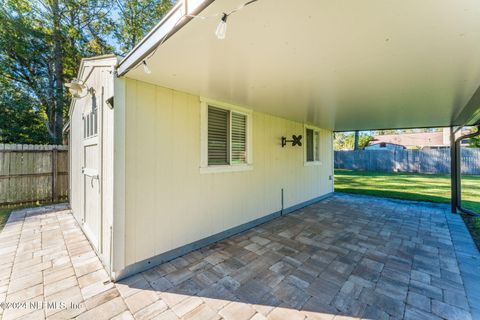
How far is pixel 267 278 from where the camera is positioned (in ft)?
8.00

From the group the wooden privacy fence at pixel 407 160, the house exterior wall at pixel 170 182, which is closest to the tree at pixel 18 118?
the house exterior wall at pixel 170 182

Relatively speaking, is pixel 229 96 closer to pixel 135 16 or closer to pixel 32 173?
pixel 32 173

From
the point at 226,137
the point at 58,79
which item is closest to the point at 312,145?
the point at 226,137

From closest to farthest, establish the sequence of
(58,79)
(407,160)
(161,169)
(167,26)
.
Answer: (167,26), (161,169), (58,79), (407,160)

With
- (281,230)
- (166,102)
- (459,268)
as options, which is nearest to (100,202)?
(166,102)

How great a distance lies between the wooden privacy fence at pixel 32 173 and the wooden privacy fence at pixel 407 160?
18.1 metres

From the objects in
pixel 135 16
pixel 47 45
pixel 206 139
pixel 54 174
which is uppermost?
pixel 135 16

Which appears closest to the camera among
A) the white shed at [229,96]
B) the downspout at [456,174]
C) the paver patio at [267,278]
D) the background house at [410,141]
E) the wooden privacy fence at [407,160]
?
the white shed at [229,96]

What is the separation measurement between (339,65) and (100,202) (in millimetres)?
3347

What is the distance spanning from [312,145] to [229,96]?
13.7 feet

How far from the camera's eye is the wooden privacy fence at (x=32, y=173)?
549cm

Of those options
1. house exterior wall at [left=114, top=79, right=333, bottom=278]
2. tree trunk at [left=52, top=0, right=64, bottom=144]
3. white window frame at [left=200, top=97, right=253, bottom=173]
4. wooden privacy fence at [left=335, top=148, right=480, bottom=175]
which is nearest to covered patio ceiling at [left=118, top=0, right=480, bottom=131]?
white window frame at [left=200, top=97, right=253, bottom=173]

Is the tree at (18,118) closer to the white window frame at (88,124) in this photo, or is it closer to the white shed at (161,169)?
the white shed at (161,169)

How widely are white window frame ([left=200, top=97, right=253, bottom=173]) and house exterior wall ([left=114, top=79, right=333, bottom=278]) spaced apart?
0.06 metres
